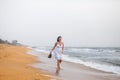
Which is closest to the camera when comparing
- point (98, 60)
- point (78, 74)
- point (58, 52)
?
point (58, 52)

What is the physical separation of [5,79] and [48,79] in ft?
7.09

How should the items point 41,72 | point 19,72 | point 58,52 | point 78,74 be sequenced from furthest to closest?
point 78,74, point 58,52, point 41,72, point 19,72

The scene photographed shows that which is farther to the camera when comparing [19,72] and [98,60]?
[98,60]

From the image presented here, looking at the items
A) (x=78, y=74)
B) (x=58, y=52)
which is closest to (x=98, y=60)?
(x=78, y=74)

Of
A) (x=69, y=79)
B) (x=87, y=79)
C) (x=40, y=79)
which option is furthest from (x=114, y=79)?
(x=40, y=79)

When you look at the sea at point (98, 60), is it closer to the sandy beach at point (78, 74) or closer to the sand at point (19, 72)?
the sandy beach at point (78, 74)

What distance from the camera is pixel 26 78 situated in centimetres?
1040

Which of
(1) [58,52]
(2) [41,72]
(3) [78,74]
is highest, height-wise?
(1) [58,52]

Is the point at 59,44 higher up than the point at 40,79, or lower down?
higher up

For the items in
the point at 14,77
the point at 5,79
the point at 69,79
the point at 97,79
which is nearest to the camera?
the point at 5,79

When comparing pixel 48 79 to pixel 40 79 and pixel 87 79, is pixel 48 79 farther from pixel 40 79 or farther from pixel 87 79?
pixel 87 79

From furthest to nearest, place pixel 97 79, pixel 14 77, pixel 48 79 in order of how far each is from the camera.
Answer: pixel 97 79 < pixel 48 79 < pixel 14 77

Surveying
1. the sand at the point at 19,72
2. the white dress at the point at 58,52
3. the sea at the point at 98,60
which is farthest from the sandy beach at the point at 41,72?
the sea at the point at 98,60

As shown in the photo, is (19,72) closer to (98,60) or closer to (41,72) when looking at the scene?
(41,72)
